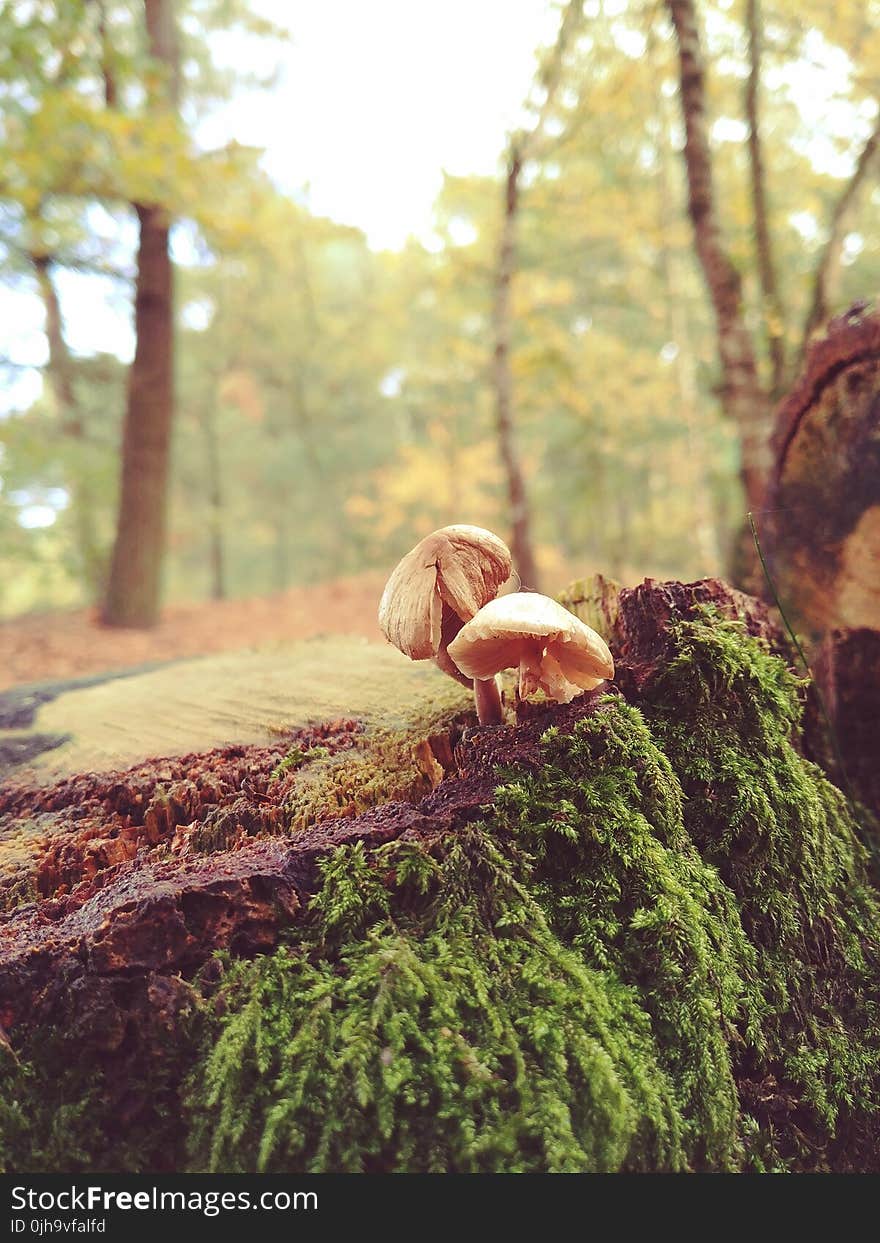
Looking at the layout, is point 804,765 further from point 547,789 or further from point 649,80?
point 649,80

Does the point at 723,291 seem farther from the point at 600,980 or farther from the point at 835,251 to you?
the point at 600,980

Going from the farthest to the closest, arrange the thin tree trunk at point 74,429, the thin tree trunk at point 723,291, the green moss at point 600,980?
the thin tree trunk at point 74,429
the thin tree trunk at point 723,291
the green moss at point 600,980

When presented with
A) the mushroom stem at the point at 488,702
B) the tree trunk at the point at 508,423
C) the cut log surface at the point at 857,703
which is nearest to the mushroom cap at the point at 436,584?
the mushroom stem at the point at 488,702

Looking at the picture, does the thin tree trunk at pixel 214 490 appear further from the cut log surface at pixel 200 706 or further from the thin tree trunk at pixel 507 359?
the cut log surface at pixel 200 706

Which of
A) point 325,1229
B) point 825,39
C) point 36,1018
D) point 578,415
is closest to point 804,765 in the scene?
point 325,1229

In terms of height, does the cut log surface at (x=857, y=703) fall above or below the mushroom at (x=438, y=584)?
below

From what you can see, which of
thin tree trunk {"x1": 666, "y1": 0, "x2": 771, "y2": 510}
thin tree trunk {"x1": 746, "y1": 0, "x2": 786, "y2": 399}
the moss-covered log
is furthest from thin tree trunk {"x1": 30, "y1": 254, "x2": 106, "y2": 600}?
the moss-covered log

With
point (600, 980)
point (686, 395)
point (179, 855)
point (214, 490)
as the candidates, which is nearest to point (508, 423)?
point (686, 395)
